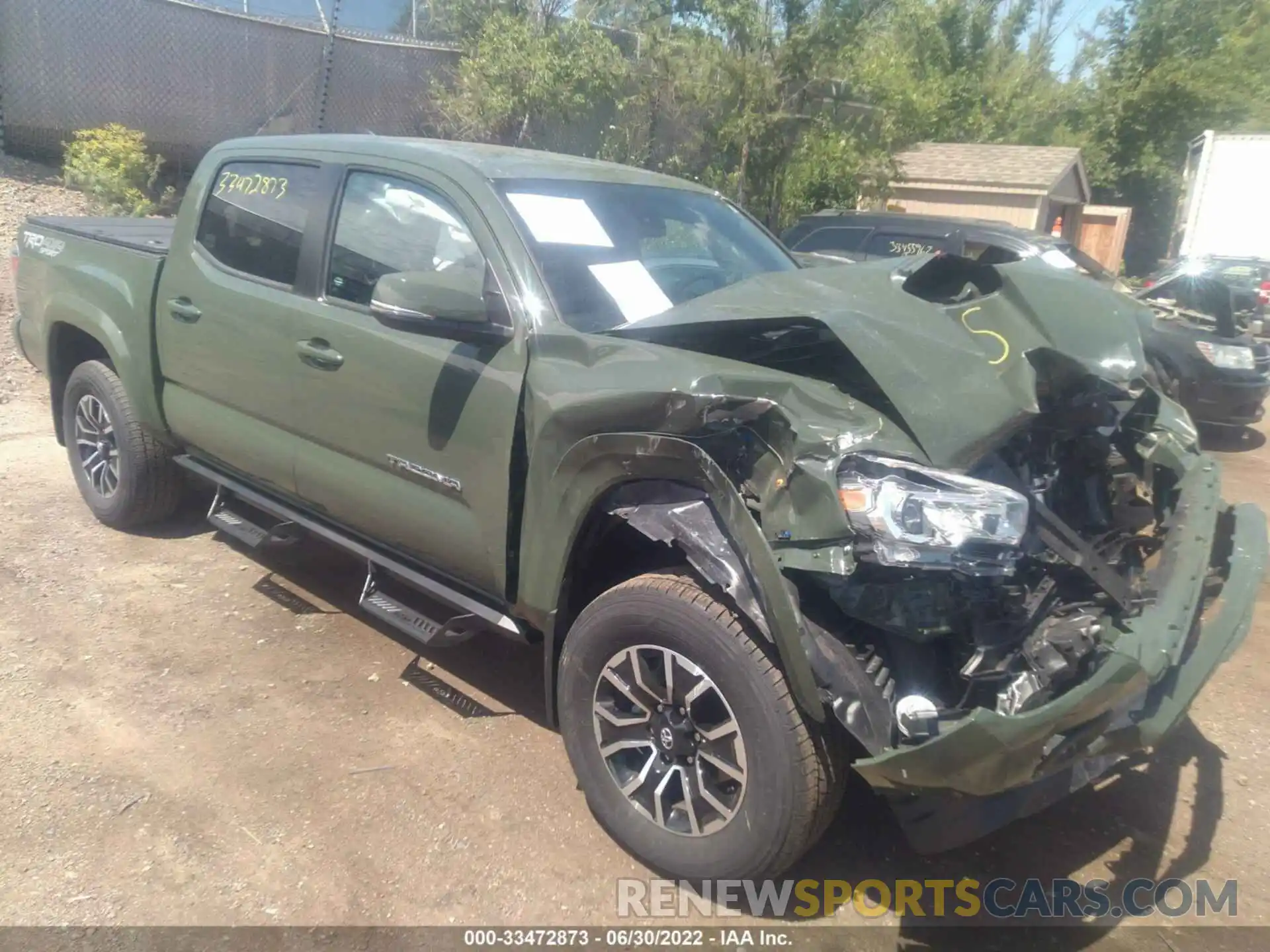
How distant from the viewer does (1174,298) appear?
9953mm

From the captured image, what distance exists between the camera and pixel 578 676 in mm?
3037

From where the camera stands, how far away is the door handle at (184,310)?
4.36 m

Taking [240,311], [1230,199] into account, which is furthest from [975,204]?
[240,311]

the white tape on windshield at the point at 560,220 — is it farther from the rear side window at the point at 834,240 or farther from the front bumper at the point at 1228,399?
the front bumper at the point at 1228,399

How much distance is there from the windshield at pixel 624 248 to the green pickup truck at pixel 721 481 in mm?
15

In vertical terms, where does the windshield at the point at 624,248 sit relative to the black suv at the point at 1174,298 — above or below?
above

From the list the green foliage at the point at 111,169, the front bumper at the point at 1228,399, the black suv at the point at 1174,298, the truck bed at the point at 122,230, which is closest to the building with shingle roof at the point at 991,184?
the black suv at the point at 1174,298

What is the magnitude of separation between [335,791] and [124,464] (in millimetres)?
2532

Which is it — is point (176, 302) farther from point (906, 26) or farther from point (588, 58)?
point (906, 26)

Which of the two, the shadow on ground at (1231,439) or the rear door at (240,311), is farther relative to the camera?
the shadow on ground at (1231,439)

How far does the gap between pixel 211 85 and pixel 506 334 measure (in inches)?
407

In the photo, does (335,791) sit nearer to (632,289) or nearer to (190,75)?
(632,289)

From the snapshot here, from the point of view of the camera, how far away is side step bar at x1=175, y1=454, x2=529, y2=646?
3441 mm

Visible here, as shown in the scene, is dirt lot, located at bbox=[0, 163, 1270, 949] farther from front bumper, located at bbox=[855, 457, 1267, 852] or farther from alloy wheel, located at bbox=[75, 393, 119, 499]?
alloy wheel, located at bbox=[75, 393, 119, 499]
